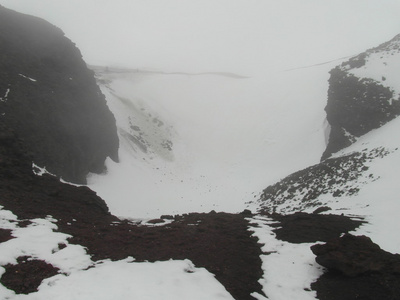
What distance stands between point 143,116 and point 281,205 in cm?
3482

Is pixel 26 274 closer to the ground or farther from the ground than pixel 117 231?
farther from the ground

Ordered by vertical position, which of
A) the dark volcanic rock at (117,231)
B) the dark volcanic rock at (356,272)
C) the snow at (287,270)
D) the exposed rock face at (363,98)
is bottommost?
the dark volcanic rock at (117,231)

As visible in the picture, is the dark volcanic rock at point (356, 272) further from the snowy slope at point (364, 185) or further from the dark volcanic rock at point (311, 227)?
the snowy slope at point (364, 185)

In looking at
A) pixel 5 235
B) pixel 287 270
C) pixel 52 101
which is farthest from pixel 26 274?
pixel 52 101

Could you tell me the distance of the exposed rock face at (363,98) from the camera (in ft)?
109

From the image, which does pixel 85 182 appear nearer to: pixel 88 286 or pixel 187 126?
pixel 88 286

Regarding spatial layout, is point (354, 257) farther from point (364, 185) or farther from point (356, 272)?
point (364, 185)

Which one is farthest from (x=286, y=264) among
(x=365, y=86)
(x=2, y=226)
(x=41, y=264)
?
(x=365, y=86)

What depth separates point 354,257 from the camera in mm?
9758

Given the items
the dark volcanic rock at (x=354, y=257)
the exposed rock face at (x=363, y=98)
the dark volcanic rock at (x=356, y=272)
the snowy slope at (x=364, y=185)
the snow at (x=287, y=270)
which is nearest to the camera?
the dark volcanic rock at (x=356, y=272)

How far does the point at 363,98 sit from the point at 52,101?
3345cm

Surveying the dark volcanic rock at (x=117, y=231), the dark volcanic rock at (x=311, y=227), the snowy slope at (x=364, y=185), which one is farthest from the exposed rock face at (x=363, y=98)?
the dark volcanic rock at (x=117, y=231)

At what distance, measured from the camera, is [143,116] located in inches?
2148

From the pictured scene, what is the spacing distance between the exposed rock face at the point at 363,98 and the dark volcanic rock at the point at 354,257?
26.2 metres
